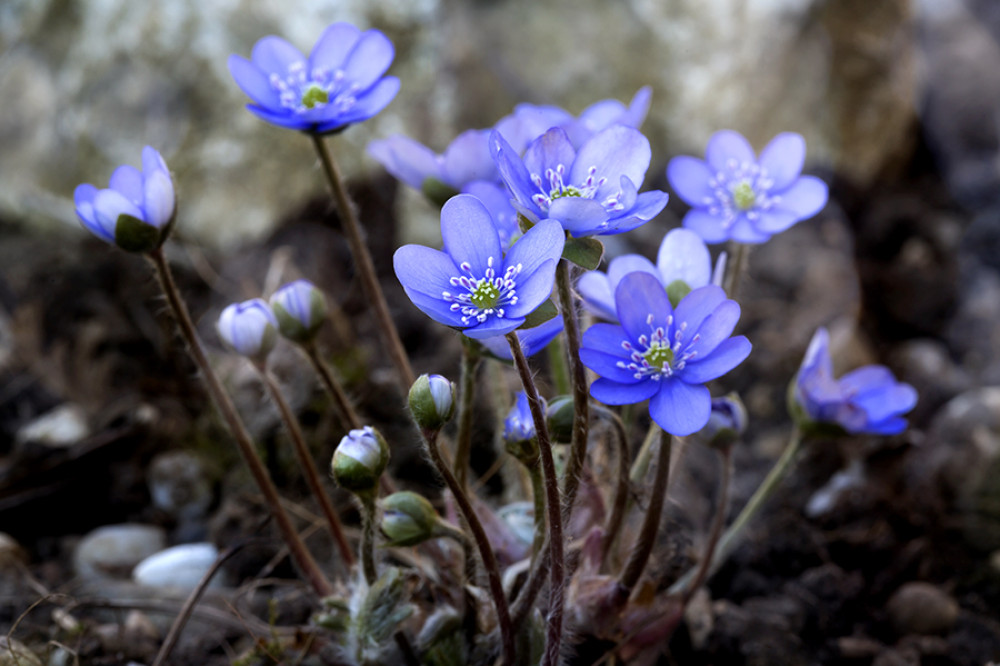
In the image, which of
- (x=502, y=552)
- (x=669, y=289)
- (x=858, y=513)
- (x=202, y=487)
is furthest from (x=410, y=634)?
(x=858, y=513)

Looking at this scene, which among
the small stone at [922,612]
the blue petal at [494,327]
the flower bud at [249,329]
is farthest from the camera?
the small stone at [922,612]

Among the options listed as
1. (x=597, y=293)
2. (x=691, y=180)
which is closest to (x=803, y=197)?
(x=691, y=180)

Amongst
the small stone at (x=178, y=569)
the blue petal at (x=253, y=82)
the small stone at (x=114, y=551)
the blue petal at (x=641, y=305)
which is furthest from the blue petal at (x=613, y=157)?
the small stone at (x=114, y=551)

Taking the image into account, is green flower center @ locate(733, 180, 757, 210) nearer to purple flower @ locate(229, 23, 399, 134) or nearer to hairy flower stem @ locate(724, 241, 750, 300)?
hairy flower stem @ locate(724, 241, 750, 300)

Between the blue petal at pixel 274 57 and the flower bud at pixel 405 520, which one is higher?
the blue petal at pixel 274 57

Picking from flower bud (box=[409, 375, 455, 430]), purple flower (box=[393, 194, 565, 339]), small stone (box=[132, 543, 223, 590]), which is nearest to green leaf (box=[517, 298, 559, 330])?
purple flower (box=[393, 194, 565, 339])

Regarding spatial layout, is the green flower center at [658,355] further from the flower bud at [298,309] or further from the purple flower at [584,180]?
the flower bud at [298,309]
